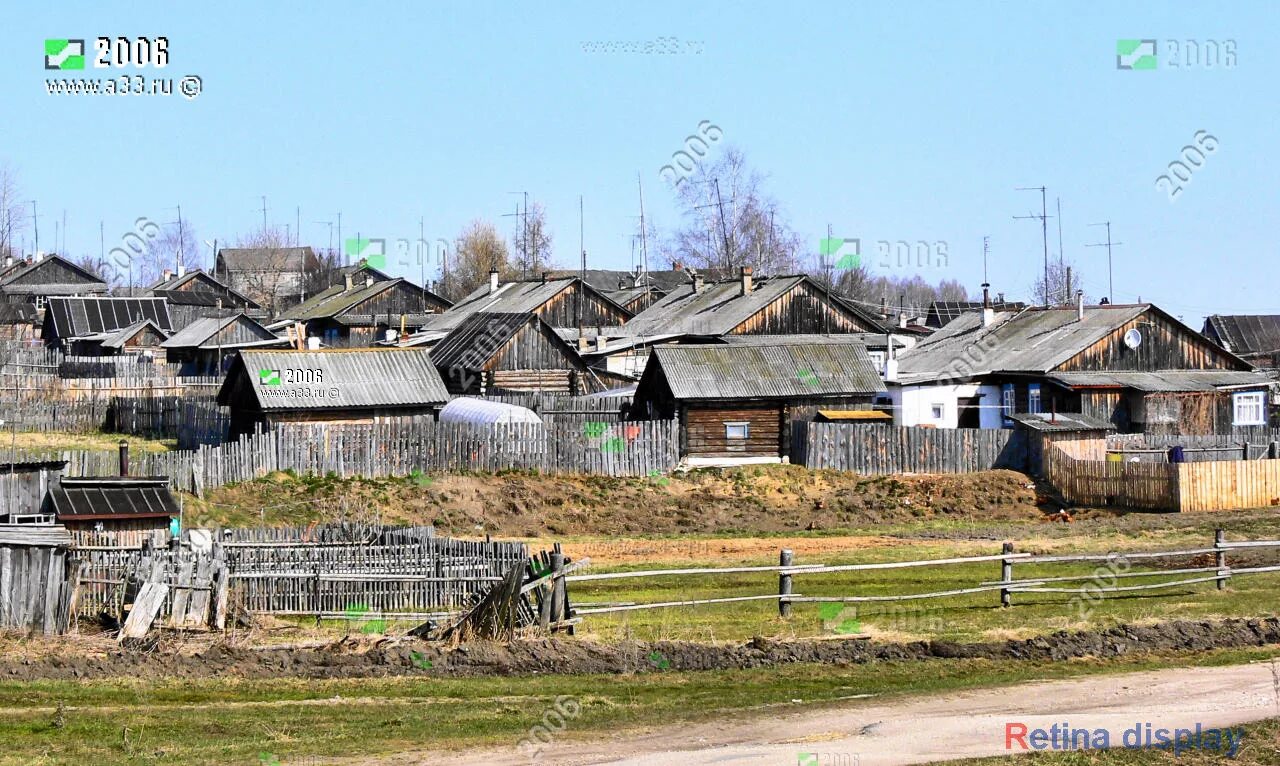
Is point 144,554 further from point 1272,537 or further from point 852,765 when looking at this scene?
point 1272,537

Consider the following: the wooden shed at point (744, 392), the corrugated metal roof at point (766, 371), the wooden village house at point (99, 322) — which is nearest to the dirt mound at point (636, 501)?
the wooden shed at point (744, 392)

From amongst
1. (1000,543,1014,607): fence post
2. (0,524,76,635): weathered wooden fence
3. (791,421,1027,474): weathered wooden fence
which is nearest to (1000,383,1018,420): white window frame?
(791,421,1027,474): weathered wooden fence

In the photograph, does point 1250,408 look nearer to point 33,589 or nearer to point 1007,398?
point 1007,398

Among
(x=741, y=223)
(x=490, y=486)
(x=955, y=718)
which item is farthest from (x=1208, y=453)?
(x=741, y=223)

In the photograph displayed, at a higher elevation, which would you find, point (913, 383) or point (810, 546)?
point (913, 383)

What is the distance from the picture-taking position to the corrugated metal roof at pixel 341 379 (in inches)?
1684

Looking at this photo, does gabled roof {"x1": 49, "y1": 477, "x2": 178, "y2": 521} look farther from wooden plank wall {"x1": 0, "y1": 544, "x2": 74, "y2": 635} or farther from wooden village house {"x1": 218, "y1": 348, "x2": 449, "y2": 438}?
wooden village house {"x1": 218, "y1": 348, "x2": 449, "y2": 438}

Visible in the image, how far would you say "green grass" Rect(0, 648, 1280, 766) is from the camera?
15.2 metres

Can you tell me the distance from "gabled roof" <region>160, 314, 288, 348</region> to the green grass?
171 feet

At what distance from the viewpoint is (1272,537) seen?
34094 millimetres

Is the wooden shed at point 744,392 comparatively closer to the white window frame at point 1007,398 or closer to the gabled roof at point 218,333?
the white window frame at point 1007,398

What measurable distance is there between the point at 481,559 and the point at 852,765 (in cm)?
1144

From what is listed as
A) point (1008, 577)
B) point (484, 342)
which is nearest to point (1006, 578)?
point (1008, 577)

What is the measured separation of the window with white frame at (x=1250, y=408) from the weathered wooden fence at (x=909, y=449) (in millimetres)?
Result: 10314
